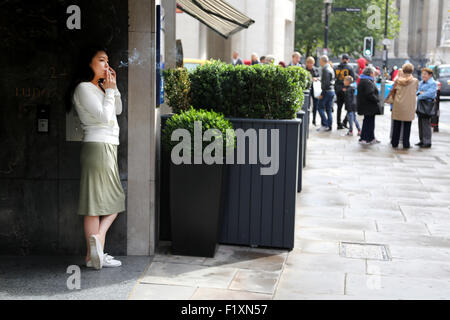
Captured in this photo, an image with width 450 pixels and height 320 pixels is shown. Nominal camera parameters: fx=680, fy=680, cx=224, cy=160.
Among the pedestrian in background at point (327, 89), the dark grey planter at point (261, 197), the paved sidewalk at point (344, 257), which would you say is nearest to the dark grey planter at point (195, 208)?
the paved sidewalk at point (344, 257)

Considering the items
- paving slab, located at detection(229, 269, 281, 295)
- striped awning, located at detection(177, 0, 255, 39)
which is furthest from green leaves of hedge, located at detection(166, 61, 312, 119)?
striped awning, located at detection(177, 0, 255, 39)

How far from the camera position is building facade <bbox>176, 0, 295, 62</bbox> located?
101 ft

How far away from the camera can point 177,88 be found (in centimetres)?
703

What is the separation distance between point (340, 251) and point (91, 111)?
9.49 feet

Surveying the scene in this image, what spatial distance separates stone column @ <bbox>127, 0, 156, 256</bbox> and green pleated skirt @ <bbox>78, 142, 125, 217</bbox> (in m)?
0.43

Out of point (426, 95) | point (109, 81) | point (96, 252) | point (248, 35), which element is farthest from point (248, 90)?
point (248, 35)

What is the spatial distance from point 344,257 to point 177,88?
2406 millimetres

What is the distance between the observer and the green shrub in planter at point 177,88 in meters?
6.98

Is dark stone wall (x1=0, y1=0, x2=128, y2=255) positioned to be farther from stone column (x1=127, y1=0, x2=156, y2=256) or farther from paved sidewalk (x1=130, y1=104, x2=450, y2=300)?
paved sidewalk (x1=130, y1=104, x2=450, y2=300)

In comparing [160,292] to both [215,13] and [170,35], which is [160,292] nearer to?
[170,35]

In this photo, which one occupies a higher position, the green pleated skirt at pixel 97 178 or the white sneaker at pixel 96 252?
A: the green pleated skirt at pixel 97 178

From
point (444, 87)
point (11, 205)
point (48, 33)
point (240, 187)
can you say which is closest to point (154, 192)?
point (240, 187)

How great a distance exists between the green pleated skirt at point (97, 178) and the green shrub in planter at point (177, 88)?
3.86ft

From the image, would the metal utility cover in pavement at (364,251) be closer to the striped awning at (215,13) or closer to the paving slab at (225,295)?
the paving slab at (225,295)
